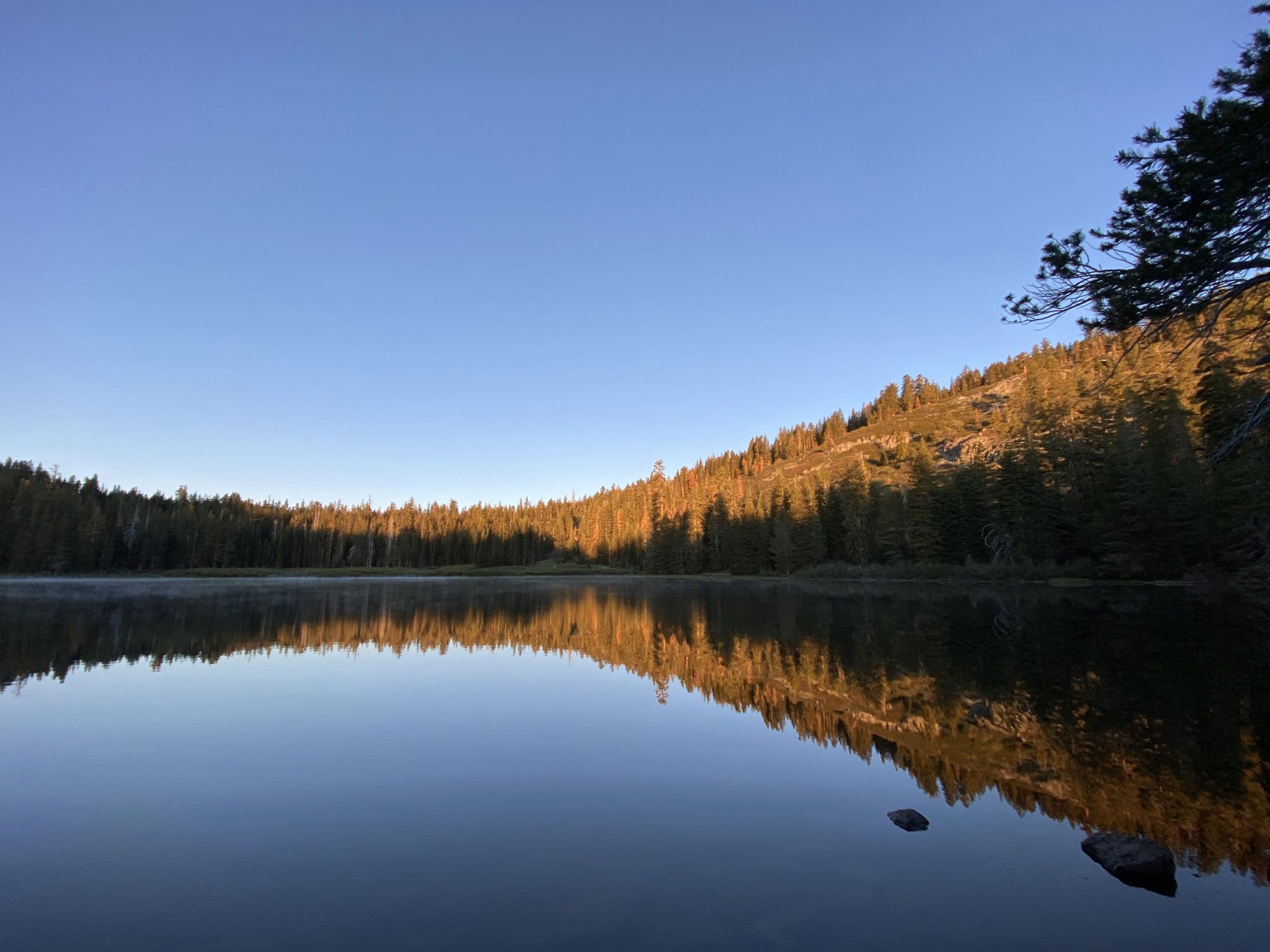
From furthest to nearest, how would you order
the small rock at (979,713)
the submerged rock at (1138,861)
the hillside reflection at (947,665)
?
the small rock at (979,713), the hillside reflection at (947,665), the submerged rock at (1138,861)

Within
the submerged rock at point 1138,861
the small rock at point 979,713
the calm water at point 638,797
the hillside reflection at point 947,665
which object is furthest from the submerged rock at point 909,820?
the small rock at point 979,713

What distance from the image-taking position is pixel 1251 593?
36344mm

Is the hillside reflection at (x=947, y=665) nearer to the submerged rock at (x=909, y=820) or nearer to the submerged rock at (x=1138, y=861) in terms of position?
the submerged rock at (x=1138, y=861)

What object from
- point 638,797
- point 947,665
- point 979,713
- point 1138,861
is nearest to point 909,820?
point 1138,861

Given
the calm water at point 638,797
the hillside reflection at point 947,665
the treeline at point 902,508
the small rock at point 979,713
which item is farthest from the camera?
the treeline at point 902,508

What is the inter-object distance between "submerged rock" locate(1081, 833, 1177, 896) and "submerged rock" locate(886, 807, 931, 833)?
1983 mm

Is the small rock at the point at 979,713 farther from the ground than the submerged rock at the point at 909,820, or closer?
farther from the ground

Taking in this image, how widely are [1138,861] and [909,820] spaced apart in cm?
266

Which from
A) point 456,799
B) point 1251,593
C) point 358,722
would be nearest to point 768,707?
point 456,799

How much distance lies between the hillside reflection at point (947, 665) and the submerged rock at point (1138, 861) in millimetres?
557

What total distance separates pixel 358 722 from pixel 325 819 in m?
6.18

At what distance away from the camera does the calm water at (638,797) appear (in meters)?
6.49

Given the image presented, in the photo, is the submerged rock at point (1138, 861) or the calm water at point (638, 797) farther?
the submerged rock at point (1138, 861)

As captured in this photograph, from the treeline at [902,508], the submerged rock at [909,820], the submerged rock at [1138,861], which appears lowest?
the submerged rock at [909,820]
